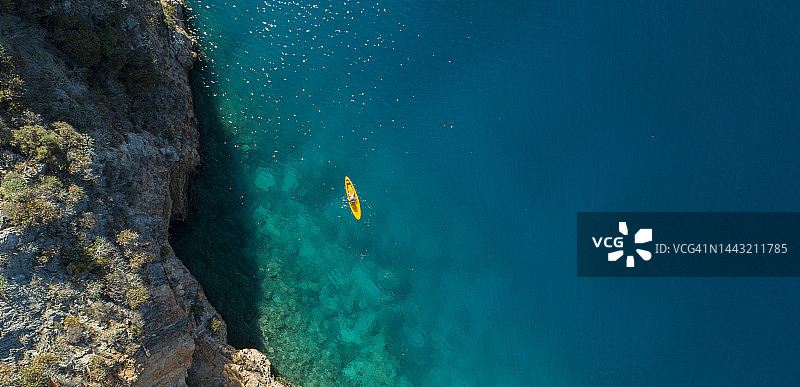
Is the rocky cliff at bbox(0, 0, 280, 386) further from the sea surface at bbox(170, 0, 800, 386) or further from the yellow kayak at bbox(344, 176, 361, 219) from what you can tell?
the yellow kayak at bbox(344, 176, 361, 219)

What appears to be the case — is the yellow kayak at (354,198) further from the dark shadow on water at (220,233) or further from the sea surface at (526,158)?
the dark shadow on water at (220,233)

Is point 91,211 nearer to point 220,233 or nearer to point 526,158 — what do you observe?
point 220,233

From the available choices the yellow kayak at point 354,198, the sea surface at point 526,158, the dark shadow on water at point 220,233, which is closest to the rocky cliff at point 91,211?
the dark shadow on water at point 220,233

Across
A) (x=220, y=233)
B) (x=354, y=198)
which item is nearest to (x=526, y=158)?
(x=354, y=198)

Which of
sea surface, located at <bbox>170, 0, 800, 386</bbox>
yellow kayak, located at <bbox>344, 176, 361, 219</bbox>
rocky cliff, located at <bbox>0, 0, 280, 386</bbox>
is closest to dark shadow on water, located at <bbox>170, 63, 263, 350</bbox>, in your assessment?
rocky cliff, located at <bbox>0, 0, 280, 386</bbox>

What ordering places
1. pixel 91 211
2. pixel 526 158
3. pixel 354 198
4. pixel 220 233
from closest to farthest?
pixel 91 211
pixel 220 233
pixel 354 198
pixel 526 158

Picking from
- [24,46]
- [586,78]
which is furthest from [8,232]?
[586,78]

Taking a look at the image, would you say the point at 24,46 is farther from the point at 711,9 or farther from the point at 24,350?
the point at 711,9
